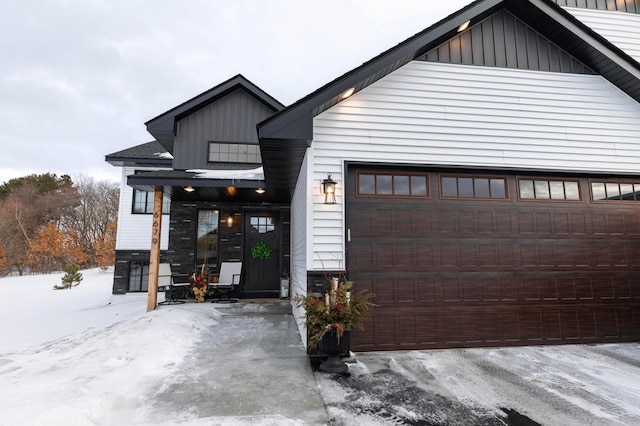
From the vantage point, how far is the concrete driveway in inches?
97.3

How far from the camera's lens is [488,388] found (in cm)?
304

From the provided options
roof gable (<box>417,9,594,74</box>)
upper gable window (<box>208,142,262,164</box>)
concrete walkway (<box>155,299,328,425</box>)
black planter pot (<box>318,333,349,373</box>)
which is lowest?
concrete walkway (<box>155,299,328,425</box>)

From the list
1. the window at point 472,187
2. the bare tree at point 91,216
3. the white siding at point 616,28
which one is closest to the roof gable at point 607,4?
the white siding at point 616,28

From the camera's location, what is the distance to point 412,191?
464cm

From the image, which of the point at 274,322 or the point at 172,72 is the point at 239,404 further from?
the point at 172,72

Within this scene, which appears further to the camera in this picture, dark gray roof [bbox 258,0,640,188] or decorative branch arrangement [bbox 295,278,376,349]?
dark gray roof [bbox 258,0,640,188]

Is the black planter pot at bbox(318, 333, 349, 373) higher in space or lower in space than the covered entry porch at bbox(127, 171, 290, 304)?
lower

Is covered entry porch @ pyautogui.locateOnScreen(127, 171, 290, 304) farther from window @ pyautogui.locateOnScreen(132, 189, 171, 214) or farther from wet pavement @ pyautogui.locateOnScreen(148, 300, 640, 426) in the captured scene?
wet pavement @ pyautogui.locateOnScreen(148, 300, 640, 426)

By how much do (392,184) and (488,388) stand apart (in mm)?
2766

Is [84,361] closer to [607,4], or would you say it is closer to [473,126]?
[473,126]

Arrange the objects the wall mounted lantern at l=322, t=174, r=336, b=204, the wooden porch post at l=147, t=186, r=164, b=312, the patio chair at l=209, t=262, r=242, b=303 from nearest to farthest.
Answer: the wall mounted lantern at l=322, t=174, r=336, b=204, the wooden porch post at l=147, t=186, r=164, b=312, the patio chair at l=209, t=262, r=242, b=303

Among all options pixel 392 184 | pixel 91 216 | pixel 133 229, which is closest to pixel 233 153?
pixel 133 229

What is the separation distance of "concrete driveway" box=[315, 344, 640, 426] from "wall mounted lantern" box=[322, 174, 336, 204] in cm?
212


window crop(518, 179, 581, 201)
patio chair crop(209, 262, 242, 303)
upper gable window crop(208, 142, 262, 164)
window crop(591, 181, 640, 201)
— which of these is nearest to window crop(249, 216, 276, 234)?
patio chair crop(209, 262, 242, 303)
